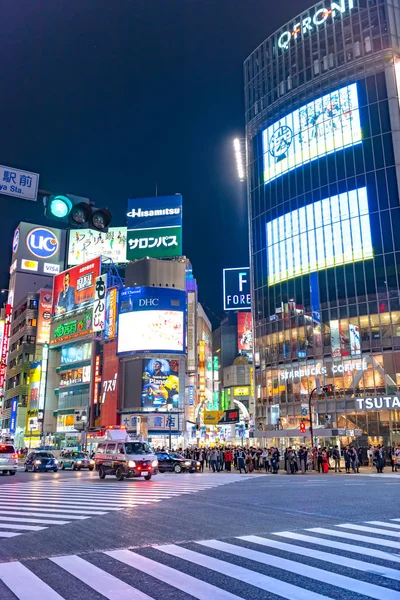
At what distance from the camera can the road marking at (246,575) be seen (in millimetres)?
5559

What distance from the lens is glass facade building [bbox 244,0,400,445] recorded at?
53.2 m

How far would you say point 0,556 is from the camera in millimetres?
7613

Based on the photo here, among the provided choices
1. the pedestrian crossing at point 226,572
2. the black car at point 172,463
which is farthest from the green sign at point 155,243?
the pedestrian crossing at point 226,572

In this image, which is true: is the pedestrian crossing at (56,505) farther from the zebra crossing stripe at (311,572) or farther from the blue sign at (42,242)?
the blue sign at (42,242)

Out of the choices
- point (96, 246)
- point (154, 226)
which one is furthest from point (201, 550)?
point (96, 246)

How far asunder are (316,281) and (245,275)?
3344 cm

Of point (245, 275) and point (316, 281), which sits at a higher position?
point (245, 275)

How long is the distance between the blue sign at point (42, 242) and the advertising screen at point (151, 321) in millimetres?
47248

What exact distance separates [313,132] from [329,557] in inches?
2385

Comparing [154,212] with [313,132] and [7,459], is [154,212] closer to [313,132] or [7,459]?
[313,132]

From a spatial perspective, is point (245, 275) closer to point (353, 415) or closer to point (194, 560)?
point (353, 415)

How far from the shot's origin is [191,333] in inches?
3204

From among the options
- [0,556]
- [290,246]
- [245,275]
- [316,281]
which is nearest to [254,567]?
[0,556]

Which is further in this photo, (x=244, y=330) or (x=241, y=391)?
(x=241, y=391)
